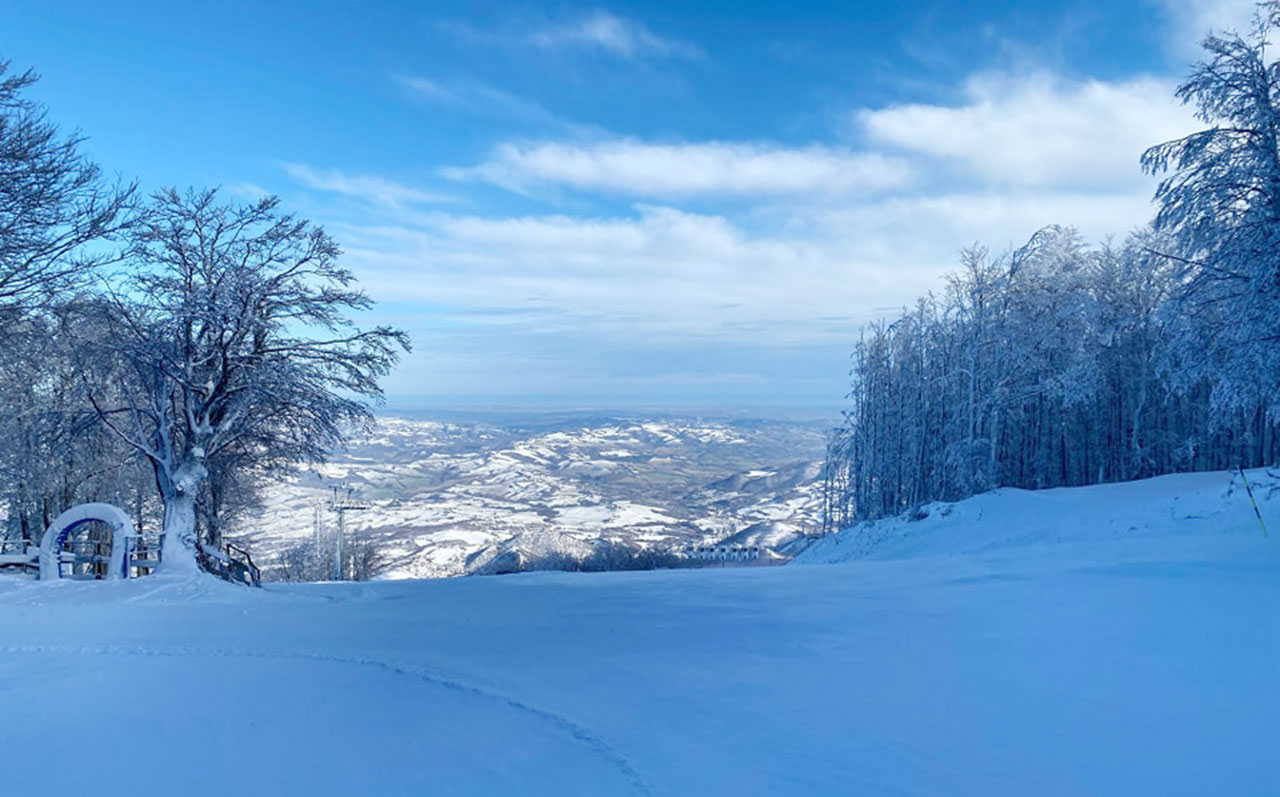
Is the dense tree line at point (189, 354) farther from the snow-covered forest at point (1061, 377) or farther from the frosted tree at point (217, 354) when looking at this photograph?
the snow-covered forest at point (1061, 377)

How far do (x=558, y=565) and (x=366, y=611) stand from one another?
18.7 metres

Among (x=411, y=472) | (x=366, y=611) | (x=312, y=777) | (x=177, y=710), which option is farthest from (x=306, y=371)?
(x=411, y=472)

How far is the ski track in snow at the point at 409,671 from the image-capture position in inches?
202

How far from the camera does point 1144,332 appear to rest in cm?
3173

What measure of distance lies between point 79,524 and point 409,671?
11716mm

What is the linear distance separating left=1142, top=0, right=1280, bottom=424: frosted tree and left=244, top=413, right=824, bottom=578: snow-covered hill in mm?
17584

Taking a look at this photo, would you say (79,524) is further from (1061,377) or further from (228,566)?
(1061,377)

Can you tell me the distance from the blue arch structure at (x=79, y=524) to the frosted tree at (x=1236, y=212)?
20.4m

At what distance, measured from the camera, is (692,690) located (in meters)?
6.39

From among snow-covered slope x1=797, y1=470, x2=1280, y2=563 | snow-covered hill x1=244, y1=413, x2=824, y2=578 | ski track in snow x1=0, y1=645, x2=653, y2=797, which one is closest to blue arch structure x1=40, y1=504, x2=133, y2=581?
snow-covered hill x1=244, y1=413, x2=824, y2=578

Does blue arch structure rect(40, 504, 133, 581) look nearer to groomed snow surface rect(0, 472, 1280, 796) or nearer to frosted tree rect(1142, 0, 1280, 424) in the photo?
groomed snow surface rect(0, 472, 1280, 796)

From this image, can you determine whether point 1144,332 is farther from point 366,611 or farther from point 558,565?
point 366,611

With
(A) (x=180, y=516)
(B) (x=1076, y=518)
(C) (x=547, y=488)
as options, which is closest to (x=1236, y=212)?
(B) (x=1076, y=518)

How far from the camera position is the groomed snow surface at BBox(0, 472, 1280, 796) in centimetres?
482
